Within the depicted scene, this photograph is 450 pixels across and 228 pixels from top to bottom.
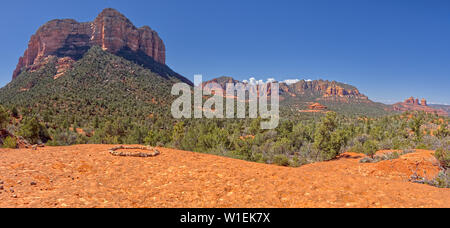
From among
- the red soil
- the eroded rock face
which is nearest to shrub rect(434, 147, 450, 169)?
the red soil

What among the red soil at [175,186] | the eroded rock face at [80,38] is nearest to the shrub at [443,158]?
the red soil at [175,186]

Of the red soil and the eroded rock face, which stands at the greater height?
the eroded rock face

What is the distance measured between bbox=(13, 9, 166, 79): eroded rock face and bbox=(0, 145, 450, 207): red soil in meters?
91.5

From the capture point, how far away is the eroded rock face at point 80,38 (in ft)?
275

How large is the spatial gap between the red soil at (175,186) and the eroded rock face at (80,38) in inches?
3604

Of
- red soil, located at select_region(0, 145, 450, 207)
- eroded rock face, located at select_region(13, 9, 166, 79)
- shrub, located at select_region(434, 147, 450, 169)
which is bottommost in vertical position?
shrub, located at select_region(434, 147, 450, 169)

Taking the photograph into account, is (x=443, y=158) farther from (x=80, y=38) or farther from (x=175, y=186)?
(x=80, y=38)

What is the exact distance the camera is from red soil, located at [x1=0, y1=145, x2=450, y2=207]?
4.26m

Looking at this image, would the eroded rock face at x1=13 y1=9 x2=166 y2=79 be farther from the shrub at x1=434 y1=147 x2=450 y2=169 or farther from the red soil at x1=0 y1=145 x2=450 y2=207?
the shrub at x1=434 y1=147 x2=450 y2=169

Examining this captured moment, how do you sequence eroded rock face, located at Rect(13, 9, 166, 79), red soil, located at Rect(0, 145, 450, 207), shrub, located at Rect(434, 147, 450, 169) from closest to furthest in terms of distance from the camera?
1. red soil, located at Rect(0, 145, 450, 207)
2. shrub, located at Rect(434, 147, 450, 169)
3. eroded rock face, located at Rect(13, 9, 166, 79)

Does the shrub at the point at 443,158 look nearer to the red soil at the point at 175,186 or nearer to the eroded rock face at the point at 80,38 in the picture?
the red soil at the point at 175,186
